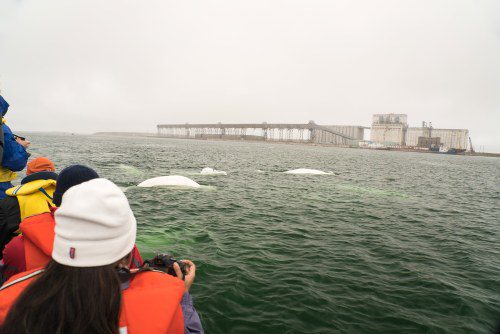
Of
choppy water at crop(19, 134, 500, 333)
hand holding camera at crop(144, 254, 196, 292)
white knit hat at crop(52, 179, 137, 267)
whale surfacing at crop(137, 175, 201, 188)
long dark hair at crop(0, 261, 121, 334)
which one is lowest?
choppy water at crop(19, 134, 500, 333)

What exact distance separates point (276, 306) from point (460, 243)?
11037 mm

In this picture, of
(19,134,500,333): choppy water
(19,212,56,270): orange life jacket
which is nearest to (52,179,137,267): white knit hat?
(19,212,56,270): orange life jacket

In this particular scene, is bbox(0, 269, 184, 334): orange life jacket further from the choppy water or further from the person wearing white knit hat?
the choppy water

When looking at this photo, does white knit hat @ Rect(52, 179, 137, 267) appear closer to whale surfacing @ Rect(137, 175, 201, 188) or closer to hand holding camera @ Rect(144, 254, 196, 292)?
hand holding camera @ Rect(144, 254, 196, 292)

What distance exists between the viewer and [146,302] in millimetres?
2062

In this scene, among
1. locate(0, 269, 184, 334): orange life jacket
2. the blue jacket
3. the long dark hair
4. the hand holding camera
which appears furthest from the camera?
the blue jacket

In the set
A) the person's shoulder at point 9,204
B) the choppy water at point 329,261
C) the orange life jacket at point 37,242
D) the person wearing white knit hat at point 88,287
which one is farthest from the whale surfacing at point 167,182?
the person wearing white knit hat at point 88,287

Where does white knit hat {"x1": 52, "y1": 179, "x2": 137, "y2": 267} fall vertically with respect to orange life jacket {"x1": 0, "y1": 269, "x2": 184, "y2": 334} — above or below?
above

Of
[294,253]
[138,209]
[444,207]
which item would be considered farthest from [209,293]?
[444,207]

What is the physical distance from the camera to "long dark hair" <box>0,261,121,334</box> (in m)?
1.73

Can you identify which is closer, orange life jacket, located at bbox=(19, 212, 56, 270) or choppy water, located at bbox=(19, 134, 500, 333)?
orange life jacket, located at bbox=(19, 212, 56, 270)

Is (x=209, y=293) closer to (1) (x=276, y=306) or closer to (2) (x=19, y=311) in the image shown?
(1) (x=276, y=306)

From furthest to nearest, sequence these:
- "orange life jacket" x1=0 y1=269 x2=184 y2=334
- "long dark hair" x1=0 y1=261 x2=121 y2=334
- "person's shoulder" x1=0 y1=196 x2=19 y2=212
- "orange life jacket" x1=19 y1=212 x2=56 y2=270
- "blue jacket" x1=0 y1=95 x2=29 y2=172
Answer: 1. "blue jacket" x1=0 y1=95 x2=29 y2=172
2. "person's shoulder" x1=0 y1=196 x2=19 y2=212
3. "orange life jacket" x1=19 y1=212 x2=56 y2=270
4. "orange life jacket" x1=0 y1=269 x2=184 y2=334
5. "long dark hair" x1=0 y1=261 x2=121 y2=334

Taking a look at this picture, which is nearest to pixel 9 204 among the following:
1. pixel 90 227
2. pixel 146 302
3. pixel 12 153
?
pixel 12 153
